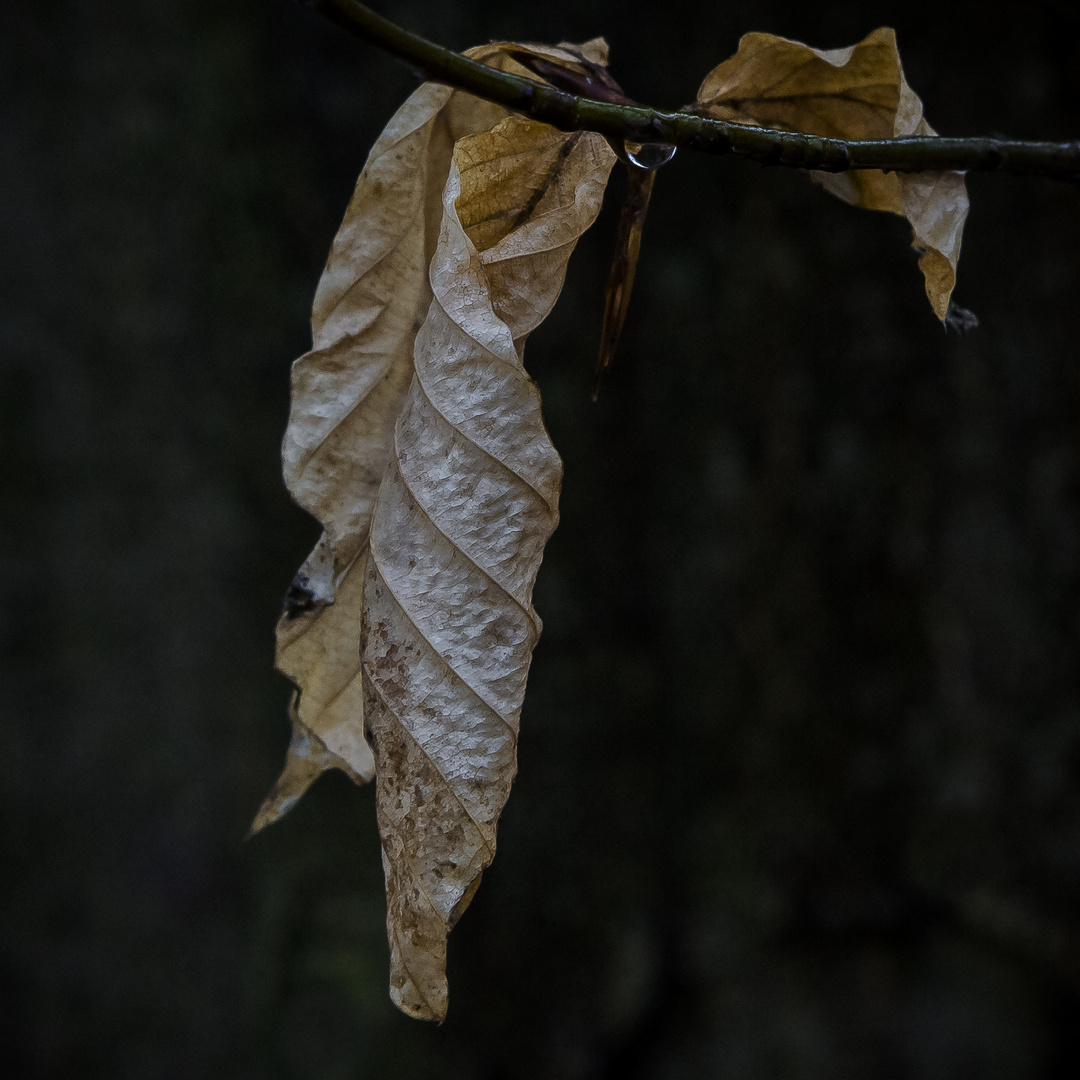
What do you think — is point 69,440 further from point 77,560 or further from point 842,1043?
point 842,1043

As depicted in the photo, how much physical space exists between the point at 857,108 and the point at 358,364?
238 mm

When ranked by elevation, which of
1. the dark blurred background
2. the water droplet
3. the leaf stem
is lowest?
the dark blurred background

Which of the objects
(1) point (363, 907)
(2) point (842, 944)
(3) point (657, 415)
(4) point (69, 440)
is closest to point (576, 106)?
(3) point (657, 415)

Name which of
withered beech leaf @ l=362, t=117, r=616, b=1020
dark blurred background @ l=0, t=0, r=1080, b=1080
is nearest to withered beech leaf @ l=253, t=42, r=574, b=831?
withered beech leaf @ l=362, t=117, r=616, b=1020

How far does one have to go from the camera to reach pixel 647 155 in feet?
0.88

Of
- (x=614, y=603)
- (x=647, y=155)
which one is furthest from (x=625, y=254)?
(x=614, y=603)

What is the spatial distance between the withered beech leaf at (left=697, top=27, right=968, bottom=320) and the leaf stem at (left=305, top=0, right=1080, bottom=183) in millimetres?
26

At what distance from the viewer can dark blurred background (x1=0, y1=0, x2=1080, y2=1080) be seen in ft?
2.80

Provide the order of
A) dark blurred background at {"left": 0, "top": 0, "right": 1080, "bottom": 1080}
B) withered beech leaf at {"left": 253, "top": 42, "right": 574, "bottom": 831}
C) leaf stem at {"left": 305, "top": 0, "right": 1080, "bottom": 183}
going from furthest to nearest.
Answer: dark blurred background at {"left": 0, "top": 0, "right": 1080, "bottom": 1080} < withered beech leaf at {"left": 253, "top": 42, "right": 574, "bottom": 831} < leaf stem at {"left": 305, "top": 0, "right": 1080, "bottom": 183}

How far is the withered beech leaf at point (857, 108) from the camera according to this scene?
12.4 inches

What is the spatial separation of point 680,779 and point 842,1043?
366mm

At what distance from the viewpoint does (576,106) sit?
0.23 m

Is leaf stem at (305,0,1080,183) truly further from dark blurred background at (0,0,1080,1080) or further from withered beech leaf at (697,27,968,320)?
dark blurred background at (0,0,1080,1080)

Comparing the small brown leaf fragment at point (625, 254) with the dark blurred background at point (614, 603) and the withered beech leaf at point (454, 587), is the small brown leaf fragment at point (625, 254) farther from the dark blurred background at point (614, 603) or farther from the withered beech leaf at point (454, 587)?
the dark blurred background at point (614, 603)
